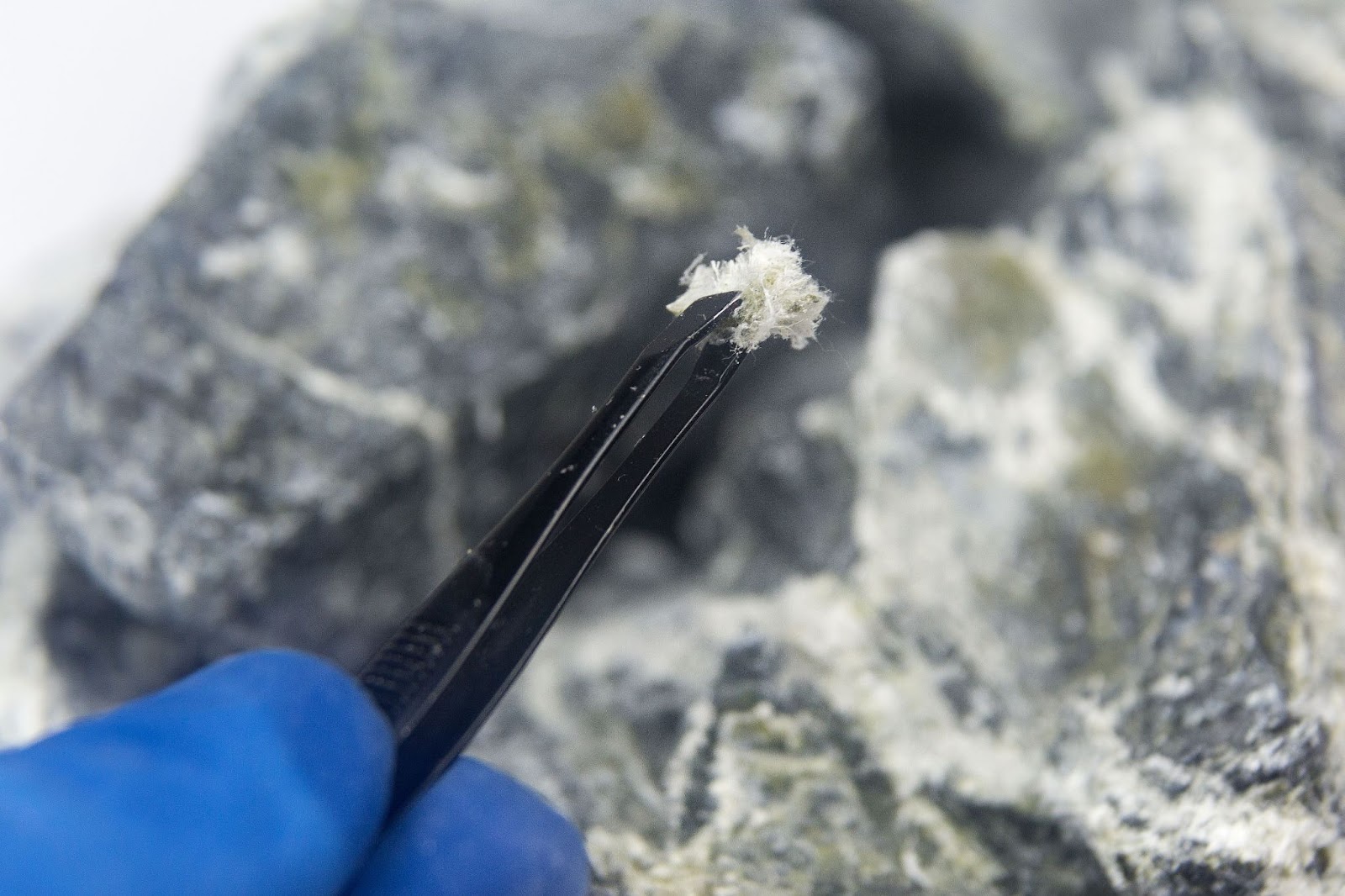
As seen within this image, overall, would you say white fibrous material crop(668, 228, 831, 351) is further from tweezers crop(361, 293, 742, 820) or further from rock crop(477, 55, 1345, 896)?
rock crop(477, 55, 1345, 896)

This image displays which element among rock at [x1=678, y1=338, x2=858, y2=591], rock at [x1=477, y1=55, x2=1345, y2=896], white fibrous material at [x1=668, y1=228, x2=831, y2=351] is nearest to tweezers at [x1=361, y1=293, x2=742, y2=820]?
white fibrous material at [x1=668, y1=228, x2=831, y2=351]

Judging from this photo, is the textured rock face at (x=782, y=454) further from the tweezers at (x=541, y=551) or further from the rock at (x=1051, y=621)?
the tweezers at (x=541, y=551)

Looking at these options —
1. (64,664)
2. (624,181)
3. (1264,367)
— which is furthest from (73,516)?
(1264,367)

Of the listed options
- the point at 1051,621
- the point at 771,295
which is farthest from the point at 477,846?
the point at 1051,621

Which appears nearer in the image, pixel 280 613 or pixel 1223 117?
pixel 280 613

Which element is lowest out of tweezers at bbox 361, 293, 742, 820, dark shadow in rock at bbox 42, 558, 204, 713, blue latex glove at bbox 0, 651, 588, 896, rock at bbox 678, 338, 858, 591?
dark shadow in rock at bbox 42, 558, 204, 713

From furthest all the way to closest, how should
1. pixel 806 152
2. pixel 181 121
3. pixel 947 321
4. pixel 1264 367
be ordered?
pixel 181 121 < pixel 806 152 < pixel 947 321 < pixel 1264 367

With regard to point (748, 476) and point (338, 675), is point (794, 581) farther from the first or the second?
point (338, 675)
